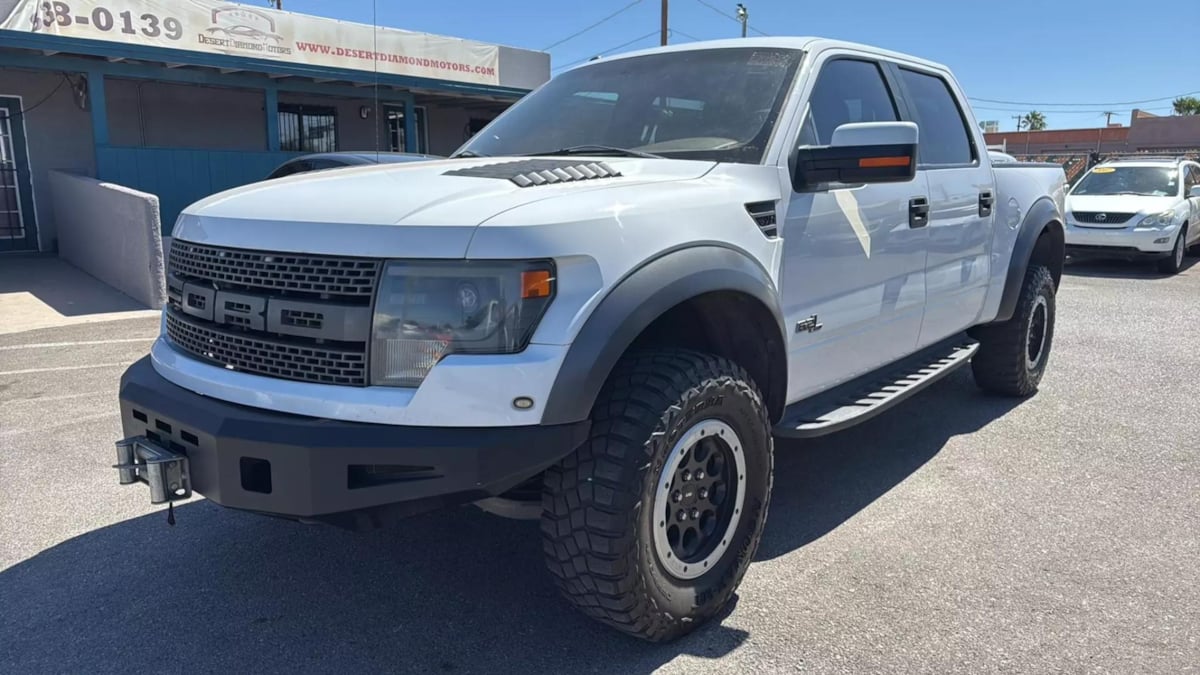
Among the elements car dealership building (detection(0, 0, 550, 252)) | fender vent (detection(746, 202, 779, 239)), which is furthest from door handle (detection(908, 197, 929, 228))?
car dealership building (detection(0, 0, 550, 252))

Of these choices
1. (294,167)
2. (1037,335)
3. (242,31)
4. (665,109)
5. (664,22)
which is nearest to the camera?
(665,109)

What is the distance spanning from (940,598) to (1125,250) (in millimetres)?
12110

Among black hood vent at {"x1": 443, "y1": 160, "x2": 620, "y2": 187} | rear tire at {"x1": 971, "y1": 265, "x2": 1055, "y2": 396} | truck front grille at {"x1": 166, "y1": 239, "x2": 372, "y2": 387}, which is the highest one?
black hood vent at {"x1": 443, "y1": 160, "x2": 620, "y2": 187}

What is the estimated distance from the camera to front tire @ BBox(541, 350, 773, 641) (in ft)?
8.11

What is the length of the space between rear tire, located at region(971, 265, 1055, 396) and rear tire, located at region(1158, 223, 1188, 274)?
9.06 meters

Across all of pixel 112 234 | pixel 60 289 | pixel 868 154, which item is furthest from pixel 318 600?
pixel 60 289

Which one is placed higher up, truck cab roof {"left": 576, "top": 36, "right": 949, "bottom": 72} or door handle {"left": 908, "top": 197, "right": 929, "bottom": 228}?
truck cab roof {"left": 576, "top": 36, "right": 949, "bottom": 72}

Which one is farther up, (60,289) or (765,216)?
(765,216)

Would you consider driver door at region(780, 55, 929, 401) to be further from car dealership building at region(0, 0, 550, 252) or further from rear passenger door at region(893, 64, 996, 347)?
car dealership building at region(0, 0, 550, 252)

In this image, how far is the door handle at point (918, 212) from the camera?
396 cm

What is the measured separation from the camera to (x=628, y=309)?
2.45m

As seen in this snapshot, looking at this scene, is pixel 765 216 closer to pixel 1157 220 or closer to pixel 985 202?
pixel 985 202

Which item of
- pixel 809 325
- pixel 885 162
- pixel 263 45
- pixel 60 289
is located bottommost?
pixel 60 289

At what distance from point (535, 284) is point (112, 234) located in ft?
31.6
